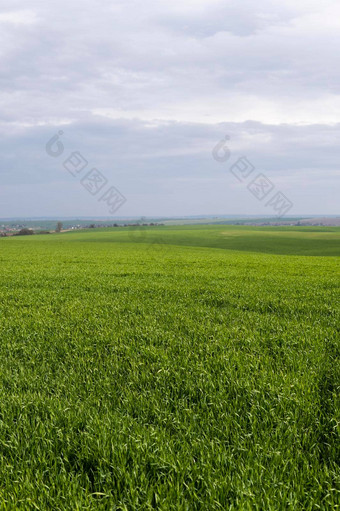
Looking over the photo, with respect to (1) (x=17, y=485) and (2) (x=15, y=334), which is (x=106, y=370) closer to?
(1) (x=17, y=485)

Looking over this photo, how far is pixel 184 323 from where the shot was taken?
805cm

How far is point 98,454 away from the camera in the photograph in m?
3.43

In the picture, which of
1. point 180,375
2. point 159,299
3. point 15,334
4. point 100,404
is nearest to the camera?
point 100,404

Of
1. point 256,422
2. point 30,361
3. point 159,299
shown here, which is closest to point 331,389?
point 256,422

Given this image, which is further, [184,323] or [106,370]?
[184,323]

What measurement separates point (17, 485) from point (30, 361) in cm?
306

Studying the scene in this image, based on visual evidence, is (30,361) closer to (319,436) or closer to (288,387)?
(288,387)

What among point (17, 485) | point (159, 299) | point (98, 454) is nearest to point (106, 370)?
point (98, 454)

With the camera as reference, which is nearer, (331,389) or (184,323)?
(331,389)

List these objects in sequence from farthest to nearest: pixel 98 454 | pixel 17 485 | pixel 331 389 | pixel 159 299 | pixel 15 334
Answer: pixel 159 299
pixel 15 334
pixel 331 389
pixel 98 454
pixel 17 485

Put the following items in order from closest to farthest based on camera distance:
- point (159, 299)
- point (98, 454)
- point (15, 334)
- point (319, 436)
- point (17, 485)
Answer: point (17, 485) < point (98, 454) < point (319, 436) < point (15, 334) < point (159, 299)

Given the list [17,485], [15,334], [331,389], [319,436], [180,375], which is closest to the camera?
[17,485]

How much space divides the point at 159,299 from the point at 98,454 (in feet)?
26.3

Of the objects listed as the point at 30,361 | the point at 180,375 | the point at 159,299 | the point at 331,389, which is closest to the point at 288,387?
the point at 331,389
